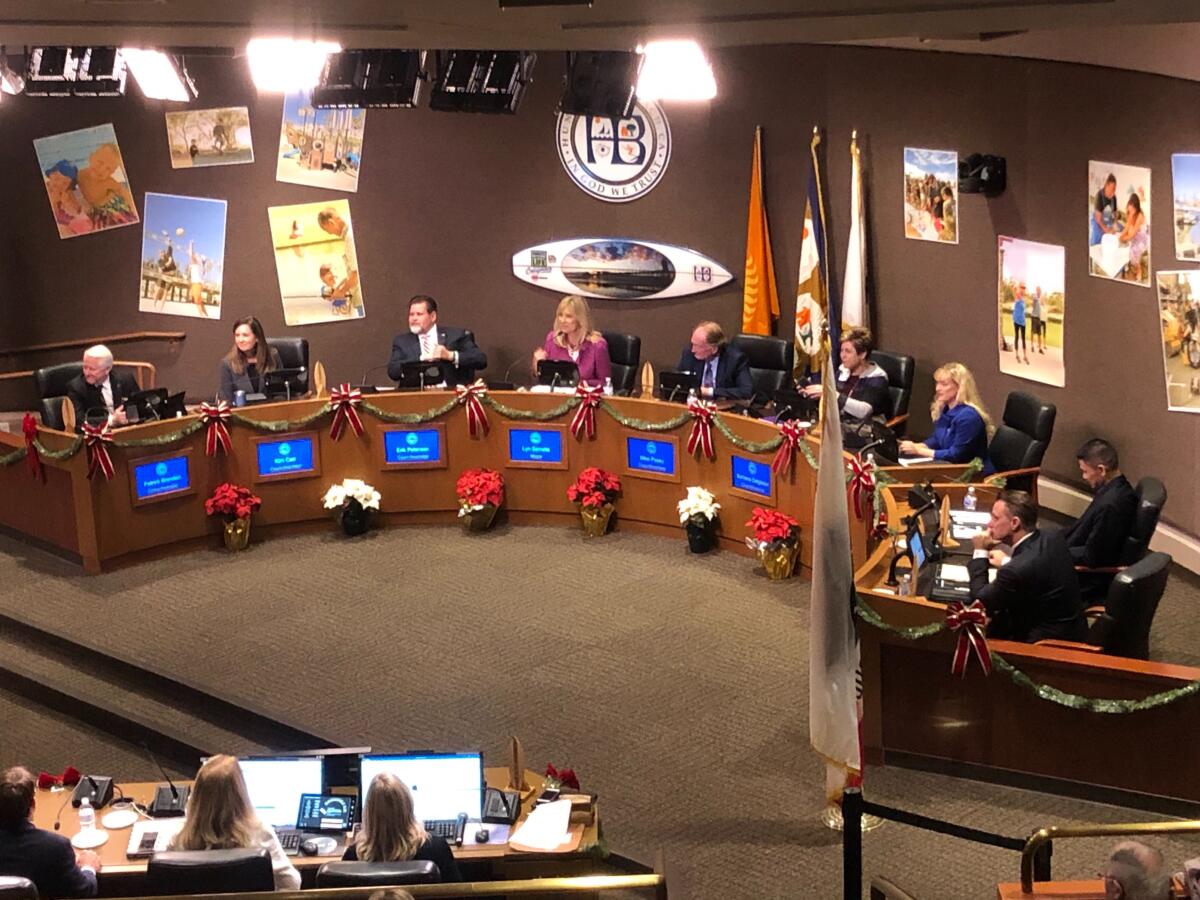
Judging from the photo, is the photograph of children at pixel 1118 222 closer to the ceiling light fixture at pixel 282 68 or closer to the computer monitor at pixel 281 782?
the ceiling light fixture at pixel 282 68

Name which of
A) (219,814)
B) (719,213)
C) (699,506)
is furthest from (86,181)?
(219,814)

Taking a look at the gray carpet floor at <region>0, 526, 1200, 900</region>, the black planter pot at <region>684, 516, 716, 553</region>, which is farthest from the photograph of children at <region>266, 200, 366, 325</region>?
the black planter pot at <region>684, 516, 716, 553</region>

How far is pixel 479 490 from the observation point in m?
9.56

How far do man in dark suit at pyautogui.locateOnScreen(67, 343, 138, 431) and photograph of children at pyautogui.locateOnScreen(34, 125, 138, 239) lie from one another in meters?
2.93

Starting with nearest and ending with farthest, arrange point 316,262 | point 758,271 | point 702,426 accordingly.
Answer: point 702,426, point 758,271, point 316,262

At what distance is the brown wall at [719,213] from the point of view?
Result: 9.02m

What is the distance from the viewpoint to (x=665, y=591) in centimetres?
859

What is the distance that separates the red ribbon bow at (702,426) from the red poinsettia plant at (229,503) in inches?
109

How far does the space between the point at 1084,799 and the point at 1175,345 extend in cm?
337

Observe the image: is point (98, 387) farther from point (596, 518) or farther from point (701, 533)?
point (701, 533)

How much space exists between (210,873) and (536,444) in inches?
208

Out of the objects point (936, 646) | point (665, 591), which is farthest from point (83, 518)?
point (936, 646)

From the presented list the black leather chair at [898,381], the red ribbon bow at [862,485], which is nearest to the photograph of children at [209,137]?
the black leather chair at [898,381]

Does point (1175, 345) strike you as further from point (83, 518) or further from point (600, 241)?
point (83, 518)
